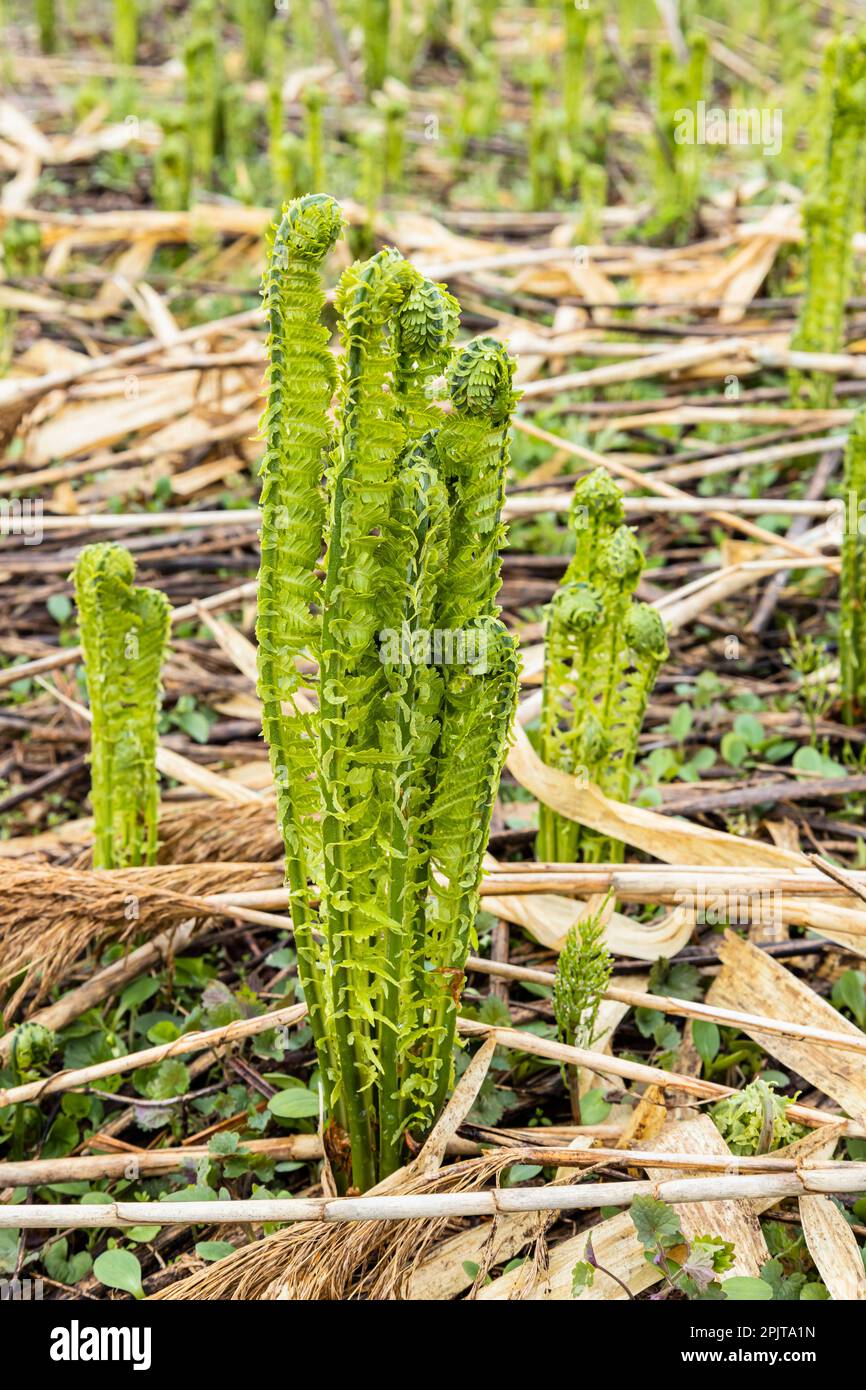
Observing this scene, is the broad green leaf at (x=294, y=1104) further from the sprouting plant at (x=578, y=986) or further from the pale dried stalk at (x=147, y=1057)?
the sprouting plant at (x=578, y=986)

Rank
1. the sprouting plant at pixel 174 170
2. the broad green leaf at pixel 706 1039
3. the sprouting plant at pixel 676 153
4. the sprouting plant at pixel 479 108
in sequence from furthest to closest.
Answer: the sprouting plant at pixel 479 108 → the sprouting plant at pixel 676 153 → the sprouting plant at pixel 174 170 → the broad green leaf at pixel 706 1039

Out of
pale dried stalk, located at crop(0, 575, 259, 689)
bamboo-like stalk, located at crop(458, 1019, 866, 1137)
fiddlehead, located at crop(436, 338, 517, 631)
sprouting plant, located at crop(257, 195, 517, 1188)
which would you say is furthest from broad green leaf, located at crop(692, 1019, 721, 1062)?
pale dried stalk, located at crop(0, 575, 259, 689)

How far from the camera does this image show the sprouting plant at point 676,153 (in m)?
6.27

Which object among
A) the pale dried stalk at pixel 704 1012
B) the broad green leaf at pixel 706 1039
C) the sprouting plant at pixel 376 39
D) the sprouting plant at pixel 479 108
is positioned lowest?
the broad green leaf at pixel 706 1039

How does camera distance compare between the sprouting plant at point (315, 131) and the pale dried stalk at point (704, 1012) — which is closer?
the pale dried stalk at point (704, 1012)

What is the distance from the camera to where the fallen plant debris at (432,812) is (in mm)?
1806

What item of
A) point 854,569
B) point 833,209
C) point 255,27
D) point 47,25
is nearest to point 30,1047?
point 854,569

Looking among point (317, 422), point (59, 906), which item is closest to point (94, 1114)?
point (59, 906)

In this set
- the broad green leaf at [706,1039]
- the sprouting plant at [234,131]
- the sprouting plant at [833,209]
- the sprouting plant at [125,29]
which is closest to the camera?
the broad green leaf at [706,1039]

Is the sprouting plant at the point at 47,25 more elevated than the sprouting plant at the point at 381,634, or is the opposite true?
the sprouting plant at the point at 47,25

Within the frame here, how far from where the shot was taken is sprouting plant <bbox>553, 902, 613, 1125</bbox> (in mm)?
2238

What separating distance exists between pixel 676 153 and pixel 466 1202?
5.94 m

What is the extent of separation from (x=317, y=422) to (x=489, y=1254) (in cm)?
126

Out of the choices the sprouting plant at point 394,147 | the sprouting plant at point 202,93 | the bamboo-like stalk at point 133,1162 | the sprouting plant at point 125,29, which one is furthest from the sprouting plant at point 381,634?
the sprouting plant at point 125,29
